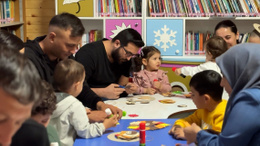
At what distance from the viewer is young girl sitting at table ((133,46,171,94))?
347 centimetres

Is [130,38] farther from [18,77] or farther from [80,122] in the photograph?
[18,77]

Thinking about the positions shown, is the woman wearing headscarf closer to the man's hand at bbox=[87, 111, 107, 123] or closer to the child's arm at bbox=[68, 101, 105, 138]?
the child's arm at bbox=[68, 101, 105, 138]

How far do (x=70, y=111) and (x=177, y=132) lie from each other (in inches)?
24.2

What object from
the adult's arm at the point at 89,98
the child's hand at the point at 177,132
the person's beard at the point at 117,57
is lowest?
the child's hand at the point at 177,132

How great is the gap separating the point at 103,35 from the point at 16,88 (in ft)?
13.0

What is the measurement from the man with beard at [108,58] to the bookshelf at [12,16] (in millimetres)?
1448

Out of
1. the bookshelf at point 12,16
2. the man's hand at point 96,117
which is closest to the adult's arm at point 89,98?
the man's hand at point 96,117

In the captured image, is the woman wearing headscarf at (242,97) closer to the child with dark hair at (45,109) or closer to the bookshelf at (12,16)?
the child with dark hair at (45,109)

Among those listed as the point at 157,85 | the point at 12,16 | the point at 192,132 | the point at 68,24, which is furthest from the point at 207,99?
the point at 12,16

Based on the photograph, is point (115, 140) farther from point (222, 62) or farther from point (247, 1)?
point (247, 1)

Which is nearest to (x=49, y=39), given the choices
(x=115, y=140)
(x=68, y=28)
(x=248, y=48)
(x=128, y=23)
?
(x=68, y=28)

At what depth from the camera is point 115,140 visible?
199 cm

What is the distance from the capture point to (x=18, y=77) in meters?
0.59

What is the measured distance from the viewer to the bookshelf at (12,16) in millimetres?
4164
